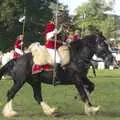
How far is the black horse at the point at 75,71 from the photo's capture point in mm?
13492

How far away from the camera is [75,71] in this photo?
44.2 feet

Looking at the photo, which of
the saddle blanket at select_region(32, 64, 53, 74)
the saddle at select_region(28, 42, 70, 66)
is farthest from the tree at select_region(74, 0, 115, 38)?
the saddle blanket at select_region(32, 64, 53, 74)

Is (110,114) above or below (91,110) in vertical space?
below

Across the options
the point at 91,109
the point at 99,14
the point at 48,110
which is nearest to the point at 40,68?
the point at 48,110

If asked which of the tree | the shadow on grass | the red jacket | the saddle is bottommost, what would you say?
the tree

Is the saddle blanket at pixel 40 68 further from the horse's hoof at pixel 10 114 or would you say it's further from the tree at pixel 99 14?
the tree at pixel 99 14

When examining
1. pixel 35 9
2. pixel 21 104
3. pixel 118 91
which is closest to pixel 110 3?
pixel 35 9

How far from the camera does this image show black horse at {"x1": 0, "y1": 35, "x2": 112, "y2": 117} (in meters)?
13.5

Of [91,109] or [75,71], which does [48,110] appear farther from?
[75,71]

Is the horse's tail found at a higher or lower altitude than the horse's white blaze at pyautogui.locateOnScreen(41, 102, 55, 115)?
higher

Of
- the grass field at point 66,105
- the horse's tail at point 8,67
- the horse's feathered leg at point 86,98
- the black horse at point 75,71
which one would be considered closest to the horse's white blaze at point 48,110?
the black horse at point 75,71

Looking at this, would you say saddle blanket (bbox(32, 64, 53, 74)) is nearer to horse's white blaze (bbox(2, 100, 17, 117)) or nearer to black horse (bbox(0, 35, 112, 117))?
black horse (bbox(0, 35, 112, 117))

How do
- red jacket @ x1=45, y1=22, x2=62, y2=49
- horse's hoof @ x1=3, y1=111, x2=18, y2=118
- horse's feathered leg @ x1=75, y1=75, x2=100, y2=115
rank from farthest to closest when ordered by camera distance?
red jacket @ x1=45, y1=22, x2=62, y2=49
horse's feathered leg @ x1=75, y1=75, x2=100, y2=115
horse's hoof @ x1=3, y1=111, x2=18, y2=118

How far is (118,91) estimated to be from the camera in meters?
21.3
